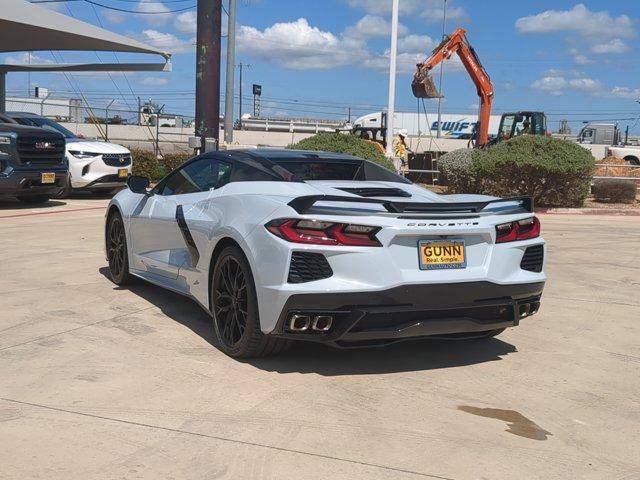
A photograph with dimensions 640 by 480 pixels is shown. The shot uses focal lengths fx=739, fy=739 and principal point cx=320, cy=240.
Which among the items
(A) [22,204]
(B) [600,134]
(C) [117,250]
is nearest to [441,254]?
(C) [117,250]

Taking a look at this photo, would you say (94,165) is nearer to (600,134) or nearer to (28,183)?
(28,183)

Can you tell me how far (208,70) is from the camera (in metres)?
18.4

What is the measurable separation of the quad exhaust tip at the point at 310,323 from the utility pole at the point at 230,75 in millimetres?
19603

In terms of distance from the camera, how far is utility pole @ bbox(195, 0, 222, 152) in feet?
59.4

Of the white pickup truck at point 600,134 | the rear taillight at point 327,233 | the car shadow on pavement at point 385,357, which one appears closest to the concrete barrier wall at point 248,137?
the white pickup truck at point 600,134

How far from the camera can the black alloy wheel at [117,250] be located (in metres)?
7.05

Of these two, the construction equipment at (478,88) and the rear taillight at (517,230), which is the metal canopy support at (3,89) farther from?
the rear taillight at (517,230)

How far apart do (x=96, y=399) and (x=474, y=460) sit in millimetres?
2129

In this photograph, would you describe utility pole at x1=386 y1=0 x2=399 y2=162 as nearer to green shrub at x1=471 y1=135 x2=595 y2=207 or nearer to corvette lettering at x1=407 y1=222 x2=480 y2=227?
green shrub at x1=471 y1=135 x2=595 y2=207

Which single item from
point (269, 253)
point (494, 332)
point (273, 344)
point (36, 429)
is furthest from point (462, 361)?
point (36, 429)

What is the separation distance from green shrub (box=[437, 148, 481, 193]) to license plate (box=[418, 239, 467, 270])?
1411 centimetres

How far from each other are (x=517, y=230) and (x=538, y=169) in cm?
1297

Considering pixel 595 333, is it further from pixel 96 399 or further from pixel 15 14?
pixel 15 14

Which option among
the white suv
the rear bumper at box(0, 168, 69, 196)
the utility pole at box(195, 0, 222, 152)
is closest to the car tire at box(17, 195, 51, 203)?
the white suv
